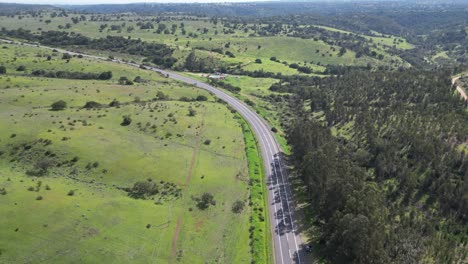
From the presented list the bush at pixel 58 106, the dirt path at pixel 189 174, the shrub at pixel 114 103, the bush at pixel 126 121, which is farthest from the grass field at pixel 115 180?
the bush at pixel 58 106

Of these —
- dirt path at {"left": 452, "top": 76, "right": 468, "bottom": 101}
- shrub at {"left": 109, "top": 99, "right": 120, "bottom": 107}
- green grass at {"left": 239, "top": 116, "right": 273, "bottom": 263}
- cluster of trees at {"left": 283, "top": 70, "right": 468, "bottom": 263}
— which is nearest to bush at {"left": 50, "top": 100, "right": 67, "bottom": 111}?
shrub at {"left": 109, "top": 99, "right": 120, "bottom": 107}

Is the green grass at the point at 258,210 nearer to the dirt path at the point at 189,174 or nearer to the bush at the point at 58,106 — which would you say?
the dirt path at the point at 189,174

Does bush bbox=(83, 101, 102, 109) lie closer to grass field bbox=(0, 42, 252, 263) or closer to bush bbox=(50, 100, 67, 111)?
grass field bbox=(0, 42, 252, 263)

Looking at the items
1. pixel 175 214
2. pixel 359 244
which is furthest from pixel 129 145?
pixel 359 244

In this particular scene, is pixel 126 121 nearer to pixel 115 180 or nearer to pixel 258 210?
pixel 115 180

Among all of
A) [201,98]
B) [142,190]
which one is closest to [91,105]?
[201,98]

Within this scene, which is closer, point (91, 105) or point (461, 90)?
point (91, 105)
